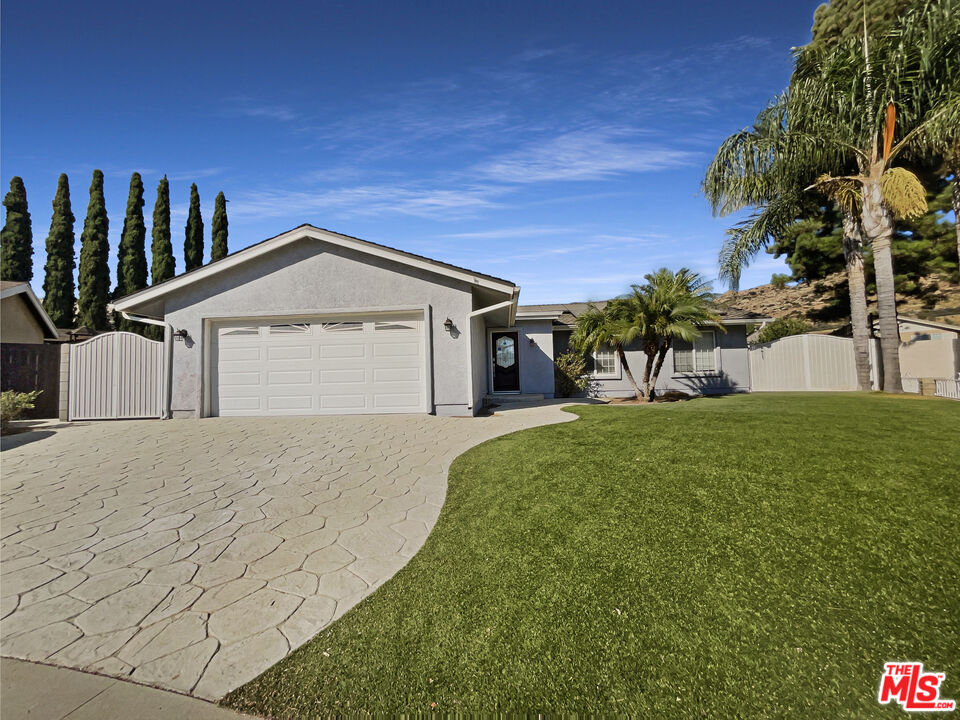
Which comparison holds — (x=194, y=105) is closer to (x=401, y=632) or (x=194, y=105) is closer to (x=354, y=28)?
(x=354, y=28)

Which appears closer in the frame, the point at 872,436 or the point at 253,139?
the point at 872,436

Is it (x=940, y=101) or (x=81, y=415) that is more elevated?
(x=940, y=101)

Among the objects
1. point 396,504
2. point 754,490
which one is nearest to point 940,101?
point 754,490

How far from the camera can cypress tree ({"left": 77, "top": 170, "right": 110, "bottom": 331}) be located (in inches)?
1029

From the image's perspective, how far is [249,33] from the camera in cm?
909

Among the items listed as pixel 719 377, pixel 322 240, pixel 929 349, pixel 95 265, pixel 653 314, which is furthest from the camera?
pixel 95 265

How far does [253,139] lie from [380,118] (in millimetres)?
3240

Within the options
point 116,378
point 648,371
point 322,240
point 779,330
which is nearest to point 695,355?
point 648,371

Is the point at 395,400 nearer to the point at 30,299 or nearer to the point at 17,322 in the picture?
the point at 17,322

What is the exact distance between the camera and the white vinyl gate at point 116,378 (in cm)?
1027

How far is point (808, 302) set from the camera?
39.7 meters

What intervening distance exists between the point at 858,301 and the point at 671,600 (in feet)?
52.7

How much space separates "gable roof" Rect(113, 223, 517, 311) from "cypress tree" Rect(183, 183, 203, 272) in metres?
23.5

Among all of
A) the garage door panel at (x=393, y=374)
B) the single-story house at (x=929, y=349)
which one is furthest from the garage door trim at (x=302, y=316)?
the single-story house at (x=929, y=349)
